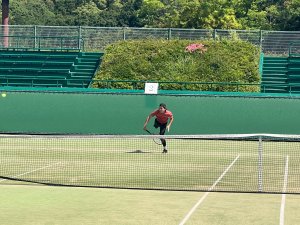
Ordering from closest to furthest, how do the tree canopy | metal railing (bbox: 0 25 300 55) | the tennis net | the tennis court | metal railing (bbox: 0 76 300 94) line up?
1. the tennis court
2. the tennis net
3. metal railing (bbox: 0 76 300 94)
4. metal railing (bbox: 0 25 300 55)
5. the tree canopy

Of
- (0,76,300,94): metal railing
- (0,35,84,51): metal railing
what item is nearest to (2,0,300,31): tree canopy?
(0,35,84,51): metal railing

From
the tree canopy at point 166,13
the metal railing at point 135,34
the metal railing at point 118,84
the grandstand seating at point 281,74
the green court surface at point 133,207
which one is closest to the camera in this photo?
the green court surface at point 133,207

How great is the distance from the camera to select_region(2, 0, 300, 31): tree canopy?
2871 inches

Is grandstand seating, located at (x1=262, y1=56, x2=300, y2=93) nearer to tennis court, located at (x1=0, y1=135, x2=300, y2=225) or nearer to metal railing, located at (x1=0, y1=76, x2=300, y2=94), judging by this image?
metal railing, located at (x1=0, y1=76, x2=300, y2=94)

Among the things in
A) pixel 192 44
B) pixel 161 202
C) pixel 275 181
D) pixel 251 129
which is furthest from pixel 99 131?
pixel 161 202

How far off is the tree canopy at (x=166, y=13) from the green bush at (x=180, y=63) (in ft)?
93.7

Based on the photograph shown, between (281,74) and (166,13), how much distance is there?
165 ft

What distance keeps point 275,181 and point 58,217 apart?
6933mm

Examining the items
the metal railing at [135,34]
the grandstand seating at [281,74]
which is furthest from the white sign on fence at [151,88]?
the metal railing at [135,34]

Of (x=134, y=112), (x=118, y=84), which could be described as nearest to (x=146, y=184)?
(x=134, y=112)

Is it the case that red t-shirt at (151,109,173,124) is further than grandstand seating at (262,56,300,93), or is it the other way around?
grandstand seating at (262,56,300,93)

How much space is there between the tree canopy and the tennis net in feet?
137

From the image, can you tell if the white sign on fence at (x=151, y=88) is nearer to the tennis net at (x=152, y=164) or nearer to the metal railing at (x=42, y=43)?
the tennis net at (x=152, y=164)

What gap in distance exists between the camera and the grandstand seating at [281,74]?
3866cm
